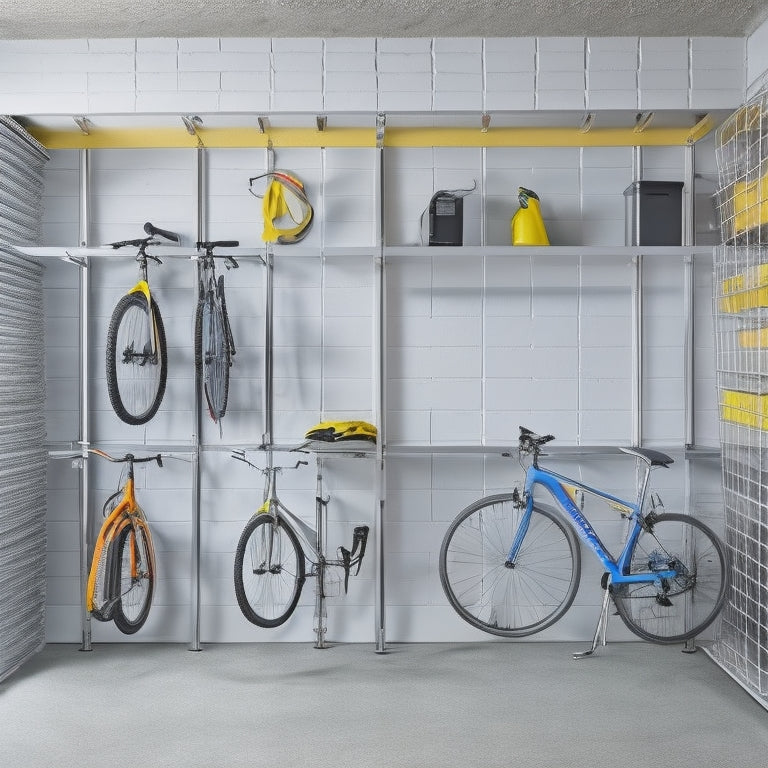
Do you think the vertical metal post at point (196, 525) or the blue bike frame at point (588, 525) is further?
the vertical metal post at point (196, 525)

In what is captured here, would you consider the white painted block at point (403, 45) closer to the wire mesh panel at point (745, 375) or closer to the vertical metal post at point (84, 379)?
the wire mesh panel at point (745, 375)

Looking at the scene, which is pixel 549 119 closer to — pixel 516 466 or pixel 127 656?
pixel 516 466

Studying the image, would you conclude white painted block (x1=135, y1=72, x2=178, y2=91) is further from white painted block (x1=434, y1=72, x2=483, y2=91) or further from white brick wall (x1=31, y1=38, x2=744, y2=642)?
Result: white painted block (x1=434, y1=72, x2=483, y2=91)

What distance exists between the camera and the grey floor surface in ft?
8.82

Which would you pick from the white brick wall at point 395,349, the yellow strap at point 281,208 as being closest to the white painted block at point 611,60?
the white brick wall at point 395,349

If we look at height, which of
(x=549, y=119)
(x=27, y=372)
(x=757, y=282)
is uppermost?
(x=549, y=119)

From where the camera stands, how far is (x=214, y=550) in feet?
12.7

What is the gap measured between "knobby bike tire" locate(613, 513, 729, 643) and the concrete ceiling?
232cm

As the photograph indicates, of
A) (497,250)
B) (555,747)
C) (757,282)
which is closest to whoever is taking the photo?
(555,747)

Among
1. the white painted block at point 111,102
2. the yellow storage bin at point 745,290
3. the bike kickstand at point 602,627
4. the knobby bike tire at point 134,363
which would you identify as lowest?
the bike kickstand at point 602,627

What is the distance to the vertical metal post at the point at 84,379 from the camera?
12.4 ft

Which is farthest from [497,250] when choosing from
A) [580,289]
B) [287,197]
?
[287,197]

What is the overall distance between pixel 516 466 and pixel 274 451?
49.9 inches

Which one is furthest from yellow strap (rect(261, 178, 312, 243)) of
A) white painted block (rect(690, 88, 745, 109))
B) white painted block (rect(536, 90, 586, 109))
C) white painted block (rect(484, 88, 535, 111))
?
white painted block (rect(690, 88, 745, 109))
